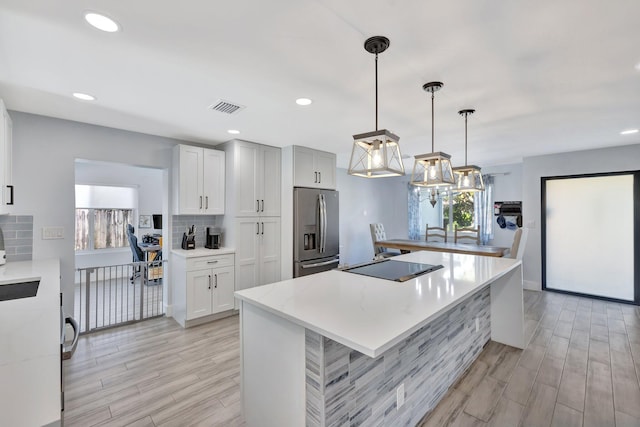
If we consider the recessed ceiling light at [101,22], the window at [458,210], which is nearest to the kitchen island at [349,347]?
the recessed ceiling light at [101,22]

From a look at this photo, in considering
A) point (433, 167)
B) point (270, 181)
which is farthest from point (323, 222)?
point (433, 167)

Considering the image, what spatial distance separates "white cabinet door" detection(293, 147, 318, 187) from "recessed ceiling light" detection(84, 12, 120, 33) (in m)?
2.67

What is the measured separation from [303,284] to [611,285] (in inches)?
200

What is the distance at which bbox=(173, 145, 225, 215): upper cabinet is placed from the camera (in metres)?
3.63

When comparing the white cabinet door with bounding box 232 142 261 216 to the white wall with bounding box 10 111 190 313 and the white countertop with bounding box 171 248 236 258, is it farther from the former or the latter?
the white wall with bounding box 10 111 190 313

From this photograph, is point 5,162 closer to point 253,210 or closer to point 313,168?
point 253,210

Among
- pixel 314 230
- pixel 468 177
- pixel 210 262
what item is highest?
pixel 468 177

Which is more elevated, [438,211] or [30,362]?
[438,211]

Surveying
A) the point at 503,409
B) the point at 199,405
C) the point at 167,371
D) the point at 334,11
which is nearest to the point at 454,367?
the point at 503,409

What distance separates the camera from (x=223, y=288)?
3.73 metres

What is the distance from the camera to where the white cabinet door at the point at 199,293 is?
343 cm

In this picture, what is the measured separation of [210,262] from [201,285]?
29cm

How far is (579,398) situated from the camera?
211 centimetres

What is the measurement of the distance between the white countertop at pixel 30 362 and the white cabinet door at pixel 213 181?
240 centimetres
